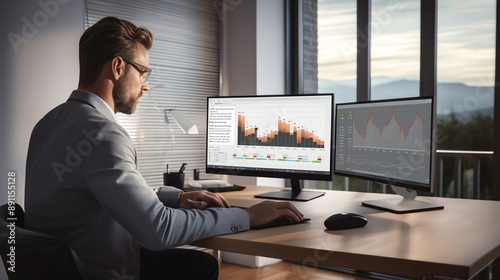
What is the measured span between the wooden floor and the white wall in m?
1.54

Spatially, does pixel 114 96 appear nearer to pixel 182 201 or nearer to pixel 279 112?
pixel 182 201

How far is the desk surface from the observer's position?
1.16m

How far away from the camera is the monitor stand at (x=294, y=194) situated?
215cm

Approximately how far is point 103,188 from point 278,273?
2536 millimetres

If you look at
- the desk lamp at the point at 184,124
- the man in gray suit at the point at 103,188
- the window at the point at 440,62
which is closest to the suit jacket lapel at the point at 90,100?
the man in gray suit at the point at 103,188

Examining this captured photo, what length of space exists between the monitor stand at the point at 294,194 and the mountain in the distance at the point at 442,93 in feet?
5.06

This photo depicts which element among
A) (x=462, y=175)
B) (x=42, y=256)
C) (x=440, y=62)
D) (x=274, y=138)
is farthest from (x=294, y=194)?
(x=462, y=175)

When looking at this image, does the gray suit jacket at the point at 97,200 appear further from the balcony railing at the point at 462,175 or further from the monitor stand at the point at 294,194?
the balcony railing at the point at 462,175

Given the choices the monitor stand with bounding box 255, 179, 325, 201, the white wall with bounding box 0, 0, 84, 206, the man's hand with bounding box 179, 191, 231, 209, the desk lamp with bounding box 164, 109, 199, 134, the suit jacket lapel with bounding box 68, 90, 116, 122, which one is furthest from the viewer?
the desk lamp with bounding box 164, 109, 199, 134

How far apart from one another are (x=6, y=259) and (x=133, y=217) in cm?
A: 30

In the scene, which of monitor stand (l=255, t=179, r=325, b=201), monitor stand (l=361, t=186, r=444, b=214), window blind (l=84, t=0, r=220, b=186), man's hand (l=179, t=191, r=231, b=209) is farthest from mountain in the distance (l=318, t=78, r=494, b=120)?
man's hand (l=179, t=191, r=231, b=209)

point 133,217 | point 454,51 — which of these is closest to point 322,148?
point 133,217

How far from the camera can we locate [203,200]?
1744 millimetres

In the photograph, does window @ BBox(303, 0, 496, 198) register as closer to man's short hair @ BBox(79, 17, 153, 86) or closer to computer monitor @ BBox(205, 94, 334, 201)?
computer monitor @ BBox(205, 94, 334, 201)
